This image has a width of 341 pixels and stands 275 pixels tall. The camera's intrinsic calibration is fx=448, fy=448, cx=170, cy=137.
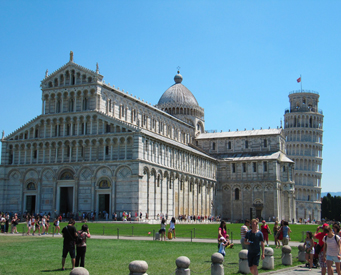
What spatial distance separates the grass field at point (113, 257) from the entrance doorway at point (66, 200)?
34621mm

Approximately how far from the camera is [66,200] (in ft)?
208

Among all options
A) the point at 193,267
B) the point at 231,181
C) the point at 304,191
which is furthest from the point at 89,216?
the point at 304,191

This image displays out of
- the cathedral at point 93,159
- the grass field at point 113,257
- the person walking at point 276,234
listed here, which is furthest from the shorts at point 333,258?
the cathedral at point 93,159

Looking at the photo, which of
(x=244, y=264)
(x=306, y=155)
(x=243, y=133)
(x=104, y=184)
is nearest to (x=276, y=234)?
(x=244, y=264)

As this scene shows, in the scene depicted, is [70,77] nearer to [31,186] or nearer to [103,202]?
[31,186]

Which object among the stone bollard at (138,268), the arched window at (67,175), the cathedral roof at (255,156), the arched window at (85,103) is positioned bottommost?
the stone bollard at (138,268)

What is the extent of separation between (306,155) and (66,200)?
72720mm

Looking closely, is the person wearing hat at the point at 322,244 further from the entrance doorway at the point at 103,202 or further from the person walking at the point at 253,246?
the entrance doorway at the point at 103,202

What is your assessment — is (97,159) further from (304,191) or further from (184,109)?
(304,191)

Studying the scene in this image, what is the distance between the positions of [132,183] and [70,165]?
32.7 ft

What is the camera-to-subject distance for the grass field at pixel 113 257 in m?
18.0

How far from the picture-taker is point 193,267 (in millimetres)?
19016

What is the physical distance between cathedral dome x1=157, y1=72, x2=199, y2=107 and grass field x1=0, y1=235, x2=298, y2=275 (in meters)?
65.0

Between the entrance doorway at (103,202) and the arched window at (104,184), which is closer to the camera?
the arched window at (104,184)
